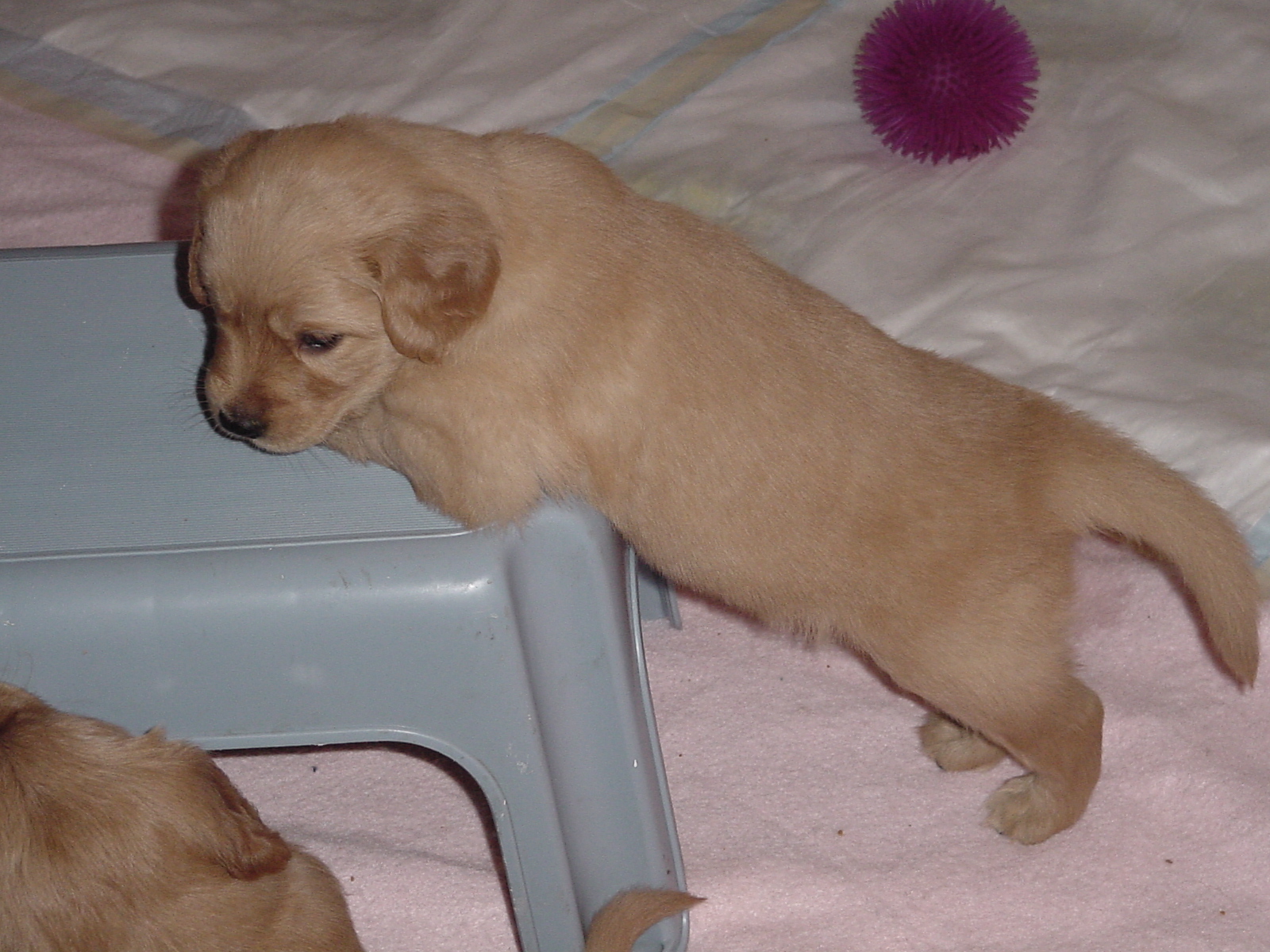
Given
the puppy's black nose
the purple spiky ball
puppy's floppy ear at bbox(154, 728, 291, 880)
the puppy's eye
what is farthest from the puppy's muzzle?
the purple spiky ball

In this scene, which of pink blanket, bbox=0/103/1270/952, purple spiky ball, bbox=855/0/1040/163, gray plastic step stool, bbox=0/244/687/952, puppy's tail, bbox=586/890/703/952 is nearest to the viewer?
gray plastic step stool, bbox=0/244/687/952

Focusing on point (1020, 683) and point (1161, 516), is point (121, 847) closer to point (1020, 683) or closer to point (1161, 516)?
point (1020, 683)

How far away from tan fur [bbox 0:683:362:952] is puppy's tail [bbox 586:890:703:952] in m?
0.46

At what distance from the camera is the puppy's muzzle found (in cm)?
184

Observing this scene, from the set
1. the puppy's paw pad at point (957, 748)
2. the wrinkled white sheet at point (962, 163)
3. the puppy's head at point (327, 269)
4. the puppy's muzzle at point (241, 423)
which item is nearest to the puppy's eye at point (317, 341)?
the puppy's head at point (327, 269)

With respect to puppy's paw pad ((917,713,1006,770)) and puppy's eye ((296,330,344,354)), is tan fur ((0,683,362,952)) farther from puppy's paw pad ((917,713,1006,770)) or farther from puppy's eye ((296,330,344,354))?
puppy's paw pad ((917,713,1006,770))

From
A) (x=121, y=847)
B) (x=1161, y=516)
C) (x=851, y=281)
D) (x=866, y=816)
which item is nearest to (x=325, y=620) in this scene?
(x=121, y=847)

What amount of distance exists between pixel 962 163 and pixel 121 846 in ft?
8.85

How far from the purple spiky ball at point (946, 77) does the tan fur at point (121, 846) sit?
2394 mm

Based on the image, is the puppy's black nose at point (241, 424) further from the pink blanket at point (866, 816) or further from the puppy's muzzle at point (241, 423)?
the pink blanket at point (866, 816)

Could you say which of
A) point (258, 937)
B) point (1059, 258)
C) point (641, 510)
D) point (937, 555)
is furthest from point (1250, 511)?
point (258, 937)

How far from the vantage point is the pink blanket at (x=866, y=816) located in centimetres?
229

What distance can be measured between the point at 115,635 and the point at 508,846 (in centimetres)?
64

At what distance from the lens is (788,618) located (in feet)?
6.79
